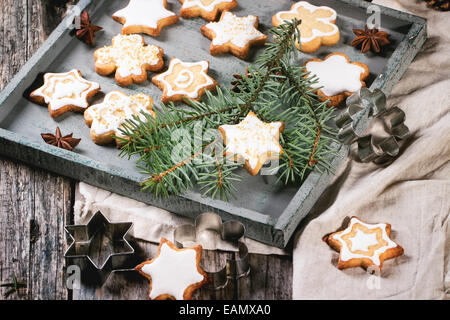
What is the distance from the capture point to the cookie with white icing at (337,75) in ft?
7.07

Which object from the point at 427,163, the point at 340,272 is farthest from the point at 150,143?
the point at 427,163

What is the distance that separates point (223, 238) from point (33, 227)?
0.59 metres

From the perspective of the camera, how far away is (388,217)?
1986 millimetres

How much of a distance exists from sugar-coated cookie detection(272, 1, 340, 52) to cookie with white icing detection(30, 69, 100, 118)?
70cm

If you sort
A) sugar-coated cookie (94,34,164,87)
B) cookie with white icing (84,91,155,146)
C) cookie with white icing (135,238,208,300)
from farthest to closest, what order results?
1. sugar-coated cookie (94,34,164,87)
2. cookie with white icing (84,91,155,146)
3. cookie with white icing (135,238,208,300)

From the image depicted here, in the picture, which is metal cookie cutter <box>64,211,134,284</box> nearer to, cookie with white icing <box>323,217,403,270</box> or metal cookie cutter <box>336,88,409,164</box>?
cookie with white icing <box>323,217,403,270</box>

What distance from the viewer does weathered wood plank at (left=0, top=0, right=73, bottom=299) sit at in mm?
1948

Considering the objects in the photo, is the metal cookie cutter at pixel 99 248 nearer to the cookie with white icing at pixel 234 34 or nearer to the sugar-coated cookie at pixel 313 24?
the cookie with white icing at pixel 234 34

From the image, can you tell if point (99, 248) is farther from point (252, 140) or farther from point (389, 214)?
point (389, 214)

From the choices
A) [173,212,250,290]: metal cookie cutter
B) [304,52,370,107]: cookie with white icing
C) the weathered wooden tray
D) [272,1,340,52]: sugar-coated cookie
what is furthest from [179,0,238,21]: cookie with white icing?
[173,212,250,290]: metal cookie cutter
